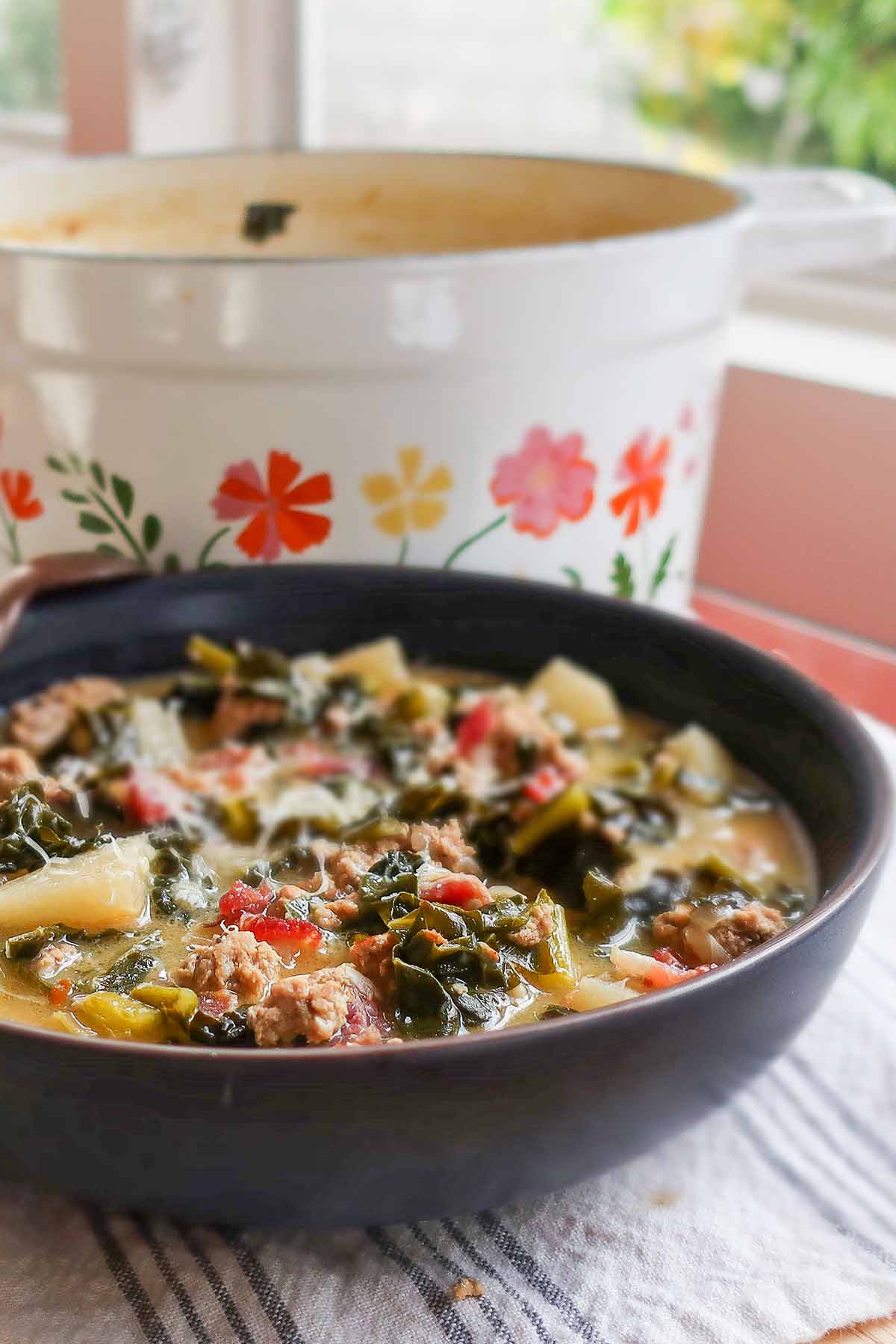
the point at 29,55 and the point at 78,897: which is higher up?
the point at 29,55

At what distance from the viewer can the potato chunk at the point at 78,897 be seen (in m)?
0.89

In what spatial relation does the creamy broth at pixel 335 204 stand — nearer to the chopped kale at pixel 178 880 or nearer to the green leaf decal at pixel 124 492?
the green leaf decal at pixel 124 492

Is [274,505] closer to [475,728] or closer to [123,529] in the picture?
[123,529]

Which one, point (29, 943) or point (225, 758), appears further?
point (225, 758)

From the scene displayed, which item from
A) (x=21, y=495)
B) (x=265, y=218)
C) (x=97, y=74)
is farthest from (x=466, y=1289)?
(x=97, y=74)

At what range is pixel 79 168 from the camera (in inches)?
61.1

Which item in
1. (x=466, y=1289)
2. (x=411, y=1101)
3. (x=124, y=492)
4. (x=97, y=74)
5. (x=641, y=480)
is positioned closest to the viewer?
(x=411, y=1101)

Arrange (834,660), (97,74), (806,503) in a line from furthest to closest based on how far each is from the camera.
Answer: (97,74) < (806,503) < (834,660)

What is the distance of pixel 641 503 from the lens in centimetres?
132

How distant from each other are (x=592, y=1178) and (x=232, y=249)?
1192 millimetres

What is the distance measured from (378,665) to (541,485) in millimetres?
212

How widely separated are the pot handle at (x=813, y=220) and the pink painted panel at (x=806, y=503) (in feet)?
1.00

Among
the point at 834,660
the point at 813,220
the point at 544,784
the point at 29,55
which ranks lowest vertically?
the point at 834,660

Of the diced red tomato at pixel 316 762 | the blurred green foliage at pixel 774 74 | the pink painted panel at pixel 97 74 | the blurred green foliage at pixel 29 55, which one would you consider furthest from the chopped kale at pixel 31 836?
the blurred green foliage at pixel 29 55
